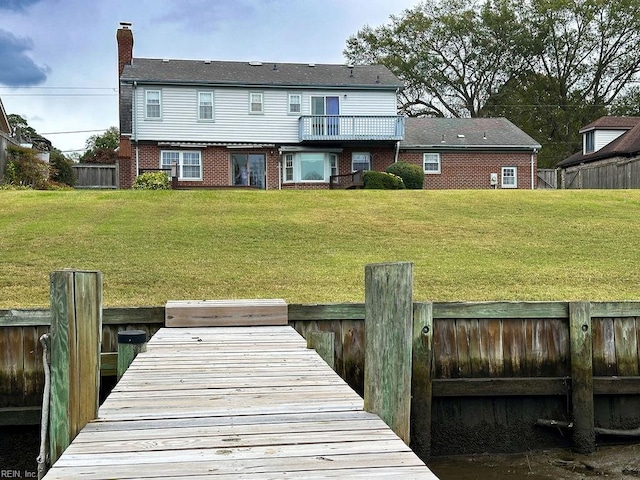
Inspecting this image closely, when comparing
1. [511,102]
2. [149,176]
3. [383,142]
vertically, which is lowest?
[149,176]

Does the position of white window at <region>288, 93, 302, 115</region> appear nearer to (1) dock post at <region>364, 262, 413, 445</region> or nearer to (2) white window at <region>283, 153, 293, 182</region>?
(2) white window at <region>283, 153, 293, 182</region>

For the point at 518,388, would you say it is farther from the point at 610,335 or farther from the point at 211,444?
the point at 211,444

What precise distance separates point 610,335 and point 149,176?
2385 centimetres

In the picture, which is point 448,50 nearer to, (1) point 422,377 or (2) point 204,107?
(2) point 204,107

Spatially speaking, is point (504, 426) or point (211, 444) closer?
point (211, 444)

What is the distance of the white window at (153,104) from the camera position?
32594mm

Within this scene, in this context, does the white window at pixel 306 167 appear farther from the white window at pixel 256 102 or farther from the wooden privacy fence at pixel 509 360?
the wooden privacy fence at pixel 509 360

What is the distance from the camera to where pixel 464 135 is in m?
37.4

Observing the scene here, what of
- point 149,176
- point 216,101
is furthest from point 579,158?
point 149,176

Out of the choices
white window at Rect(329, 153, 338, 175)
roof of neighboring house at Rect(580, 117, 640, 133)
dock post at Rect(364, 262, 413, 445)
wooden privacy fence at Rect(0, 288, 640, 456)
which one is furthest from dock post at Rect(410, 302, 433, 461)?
roof of neighboring house at Rect(580, 117, 640, 133)

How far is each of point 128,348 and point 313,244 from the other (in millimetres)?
9924

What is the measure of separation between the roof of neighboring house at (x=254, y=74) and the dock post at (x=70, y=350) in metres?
29.8

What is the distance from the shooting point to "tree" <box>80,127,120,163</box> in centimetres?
5832

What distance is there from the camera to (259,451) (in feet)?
12.2
